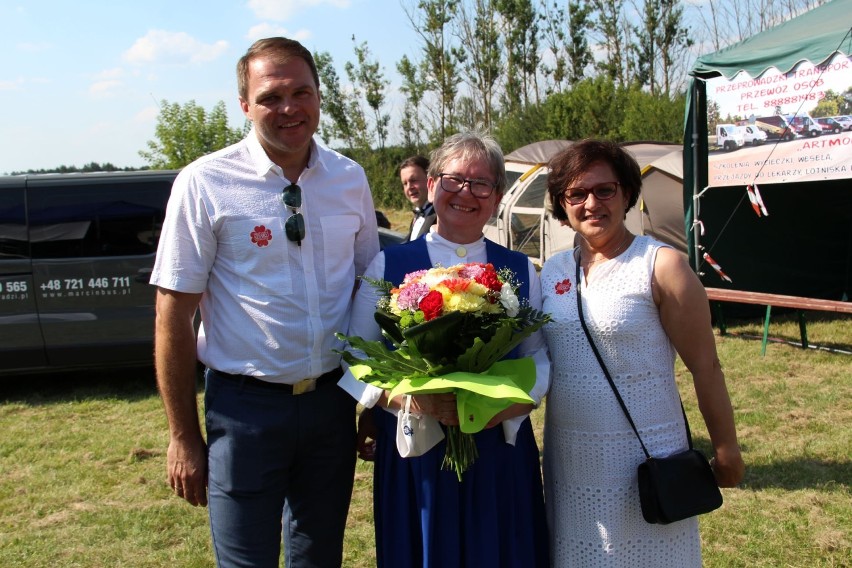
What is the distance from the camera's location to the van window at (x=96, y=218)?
6.15m

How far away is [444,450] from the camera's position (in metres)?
2.18

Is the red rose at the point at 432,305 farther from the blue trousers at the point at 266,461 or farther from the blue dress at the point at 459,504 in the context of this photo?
the blue trousers at the point at 266,461

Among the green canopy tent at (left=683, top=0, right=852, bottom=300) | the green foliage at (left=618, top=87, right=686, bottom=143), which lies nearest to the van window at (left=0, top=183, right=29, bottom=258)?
the green canopy tent at (left=683, top=0, right=852, bottom=300)

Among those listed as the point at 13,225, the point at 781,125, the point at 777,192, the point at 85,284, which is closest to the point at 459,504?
the point at 85,284

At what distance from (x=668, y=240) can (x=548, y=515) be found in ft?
24.8

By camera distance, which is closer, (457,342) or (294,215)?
(457,342)

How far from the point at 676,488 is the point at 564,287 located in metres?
0.66

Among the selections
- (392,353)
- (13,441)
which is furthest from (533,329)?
(13,441)

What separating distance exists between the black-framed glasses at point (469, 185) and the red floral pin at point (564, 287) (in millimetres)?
360

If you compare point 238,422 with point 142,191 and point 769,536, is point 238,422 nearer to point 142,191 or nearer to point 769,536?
point 769,536

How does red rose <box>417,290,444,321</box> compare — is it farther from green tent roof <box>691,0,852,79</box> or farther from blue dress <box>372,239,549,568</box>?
green tent roof <box>691,0,852,79</box>

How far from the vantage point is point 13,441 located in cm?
543

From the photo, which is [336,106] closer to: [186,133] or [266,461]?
[186,133]

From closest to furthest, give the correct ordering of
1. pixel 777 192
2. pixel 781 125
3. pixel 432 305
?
pixel 432 305 < pixel 781 125 < pixel 777 192
